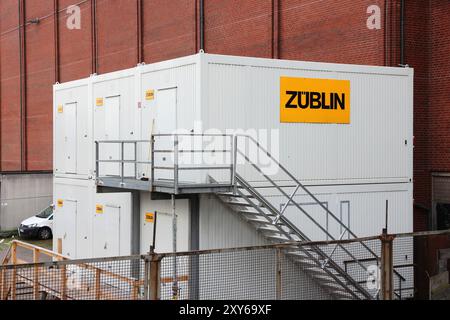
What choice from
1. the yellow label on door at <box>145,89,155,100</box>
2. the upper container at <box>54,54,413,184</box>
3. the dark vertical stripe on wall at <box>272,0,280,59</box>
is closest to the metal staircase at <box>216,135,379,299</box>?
the upper container at <box>54,54,413,184</box>

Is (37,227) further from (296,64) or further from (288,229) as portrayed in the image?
(296,64)

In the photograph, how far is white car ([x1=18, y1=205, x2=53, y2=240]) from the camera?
29.7m

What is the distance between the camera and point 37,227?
29.8m

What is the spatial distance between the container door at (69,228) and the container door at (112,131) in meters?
2.22

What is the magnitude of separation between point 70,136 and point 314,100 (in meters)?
7.46

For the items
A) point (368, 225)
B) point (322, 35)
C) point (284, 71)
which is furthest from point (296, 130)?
point (322, 35)

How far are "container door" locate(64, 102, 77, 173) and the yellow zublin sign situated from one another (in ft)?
21.9

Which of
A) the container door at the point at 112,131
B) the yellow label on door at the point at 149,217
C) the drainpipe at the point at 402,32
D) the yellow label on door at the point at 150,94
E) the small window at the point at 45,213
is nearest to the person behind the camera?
the yellow label on door at the point at 150,94

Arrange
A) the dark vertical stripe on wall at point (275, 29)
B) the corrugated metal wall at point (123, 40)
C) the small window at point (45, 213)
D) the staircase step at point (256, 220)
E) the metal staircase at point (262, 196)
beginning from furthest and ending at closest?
the small window at point (45, 213), the dark vertical stripe on wall at point (275, 29), the corrugated metal wall at point (123, 40), the staircase step at point (256, 220), the metal staircase at point (262, 196)

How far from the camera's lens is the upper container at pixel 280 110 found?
13.7m

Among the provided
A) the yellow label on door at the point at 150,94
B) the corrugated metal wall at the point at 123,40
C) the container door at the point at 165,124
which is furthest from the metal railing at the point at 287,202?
the corrugated metal wall at the point at 123,40

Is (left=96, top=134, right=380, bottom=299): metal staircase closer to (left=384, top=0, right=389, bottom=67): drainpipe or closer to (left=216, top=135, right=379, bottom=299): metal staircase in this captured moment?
(left=216, top=135, right=379, bottom=299): metal staircase

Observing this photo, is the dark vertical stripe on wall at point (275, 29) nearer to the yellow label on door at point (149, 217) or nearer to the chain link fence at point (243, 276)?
the chain link fence at point (243, 276)
